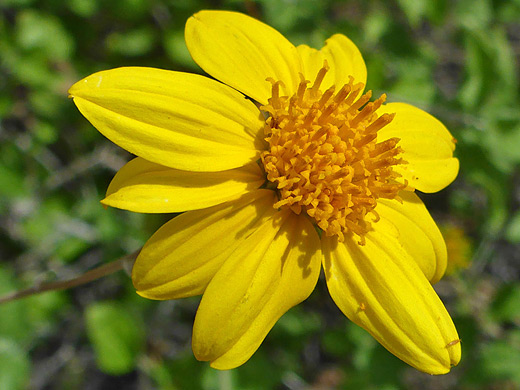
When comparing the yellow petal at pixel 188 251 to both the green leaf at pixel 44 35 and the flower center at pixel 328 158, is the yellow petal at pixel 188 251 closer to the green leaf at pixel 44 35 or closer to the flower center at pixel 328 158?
the flower center at pixel 328 158

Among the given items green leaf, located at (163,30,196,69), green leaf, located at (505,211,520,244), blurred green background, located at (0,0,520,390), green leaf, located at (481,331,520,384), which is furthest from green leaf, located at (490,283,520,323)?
green leaf, located at (163,30,196,69)

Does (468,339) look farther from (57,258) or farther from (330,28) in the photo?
(57,258)

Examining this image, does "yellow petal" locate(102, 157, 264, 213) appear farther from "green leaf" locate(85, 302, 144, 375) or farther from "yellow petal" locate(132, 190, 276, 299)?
"green leaf" locate(85, 302, 144, 375)

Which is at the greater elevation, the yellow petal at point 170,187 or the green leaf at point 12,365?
the yellow petal at point 170,187

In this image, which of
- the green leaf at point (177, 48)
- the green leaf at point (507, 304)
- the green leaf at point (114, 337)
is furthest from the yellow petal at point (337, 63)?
the green leaf at point (507, 304)

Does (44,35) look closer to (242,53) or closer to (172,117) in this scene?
(242,53)

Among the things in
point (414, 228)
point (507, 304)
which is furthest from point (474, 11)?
point (414, 228)

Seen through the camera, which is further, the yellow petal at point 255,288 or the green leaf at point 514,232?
the green leaf at point 514,232

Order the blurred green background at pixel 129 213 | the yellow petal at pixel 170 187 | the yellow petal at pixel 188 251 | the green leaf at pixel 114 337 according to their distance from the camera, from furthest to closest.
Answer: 1. the blurred green background at pixel 129 213
2. the green leaf at pixel 114 337
3. the yellow petal at pixel 188 251
4. the yellow petal at pixel 170 187
